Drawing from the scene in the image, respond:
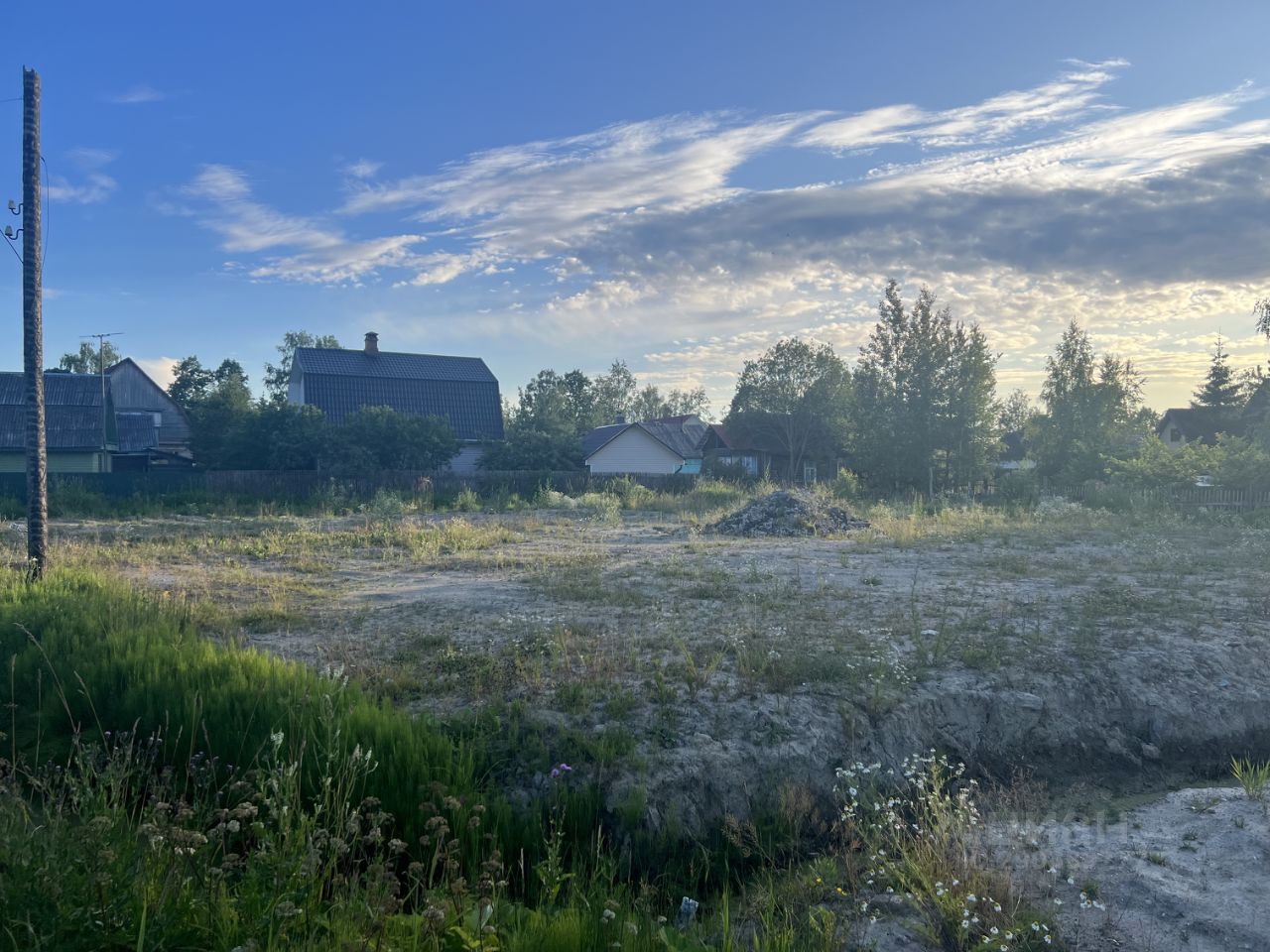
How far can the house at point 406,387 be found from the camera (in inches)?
1571

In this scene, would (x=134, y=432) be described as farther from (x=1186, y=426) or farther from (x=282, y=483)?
(x=1186, y=426)

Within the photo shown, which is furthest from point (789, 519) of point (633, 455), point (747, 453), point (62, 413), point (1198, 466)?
point (747, 453)

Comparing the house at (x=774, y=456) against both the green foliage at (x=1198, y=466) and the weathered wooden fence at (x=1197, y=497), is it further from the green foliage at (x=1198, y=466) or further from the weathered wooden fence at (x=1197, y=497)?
the weathered wooden fence at (x=1197, y=497)

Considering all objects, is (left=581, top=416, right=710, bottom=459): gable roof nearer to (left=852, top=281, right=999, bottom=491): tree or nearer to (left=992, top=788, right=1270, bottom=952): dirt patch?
(left=852, top=281, right=999, bottom=491): tree

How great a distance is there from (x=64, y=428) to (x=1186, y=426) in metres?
62.2

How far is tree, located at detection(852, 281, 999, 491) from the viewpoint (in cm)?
3481

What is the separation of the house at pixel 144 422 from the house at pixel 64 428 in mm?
1949

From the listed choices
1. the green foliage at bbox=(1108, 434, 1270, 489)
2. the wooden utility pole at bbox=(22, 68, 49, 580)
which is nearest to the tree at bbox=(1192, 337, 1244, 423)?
the green foliage at bbox=(1108, 434, 1270, 489)

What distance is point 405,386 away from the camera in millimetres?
41594

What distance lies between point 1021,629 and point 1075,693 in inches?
59.4

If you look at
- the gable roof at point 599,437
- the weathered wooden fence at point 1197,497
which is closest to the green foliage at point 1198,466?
the weathered wooden fence at point 1197,497

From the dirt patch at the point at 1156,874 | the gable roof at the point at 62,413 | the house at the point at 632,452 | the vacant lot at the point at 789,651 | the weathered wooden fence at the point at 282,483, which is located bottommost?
the dirt patch at the point at 1156,874

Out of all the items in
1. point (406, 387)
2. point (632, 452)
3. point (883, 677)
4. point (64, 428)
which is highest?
point (406, 387)

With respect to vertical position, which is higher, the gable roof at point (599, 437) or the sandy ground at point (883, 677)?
the gable roof at point (599, 437)
